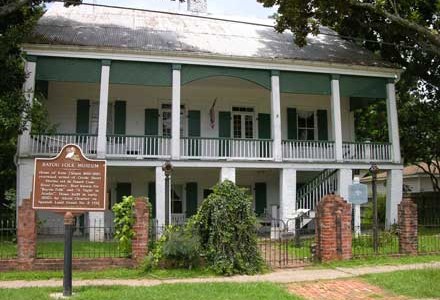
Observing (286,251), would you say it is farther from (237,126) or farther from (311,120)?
(311,120)

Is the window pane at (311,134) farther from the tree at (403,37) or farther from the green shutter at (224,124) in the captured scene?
the tree at (403,37)

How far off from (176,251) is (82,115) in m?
11.2

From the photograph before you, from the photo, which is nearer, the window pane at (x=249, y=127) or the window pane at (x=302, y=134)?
the window pane at (x=249, y=127)

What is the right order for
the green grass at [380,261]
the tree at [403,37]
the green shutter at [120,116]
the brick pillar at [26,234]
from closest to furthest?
the brick pillar at [26,234], the green grass at [380,261], the tree at [403,37], the green shutter at [120,116]

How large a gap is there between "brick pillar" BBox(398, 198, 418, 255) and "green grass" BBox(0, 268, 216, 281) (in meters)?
5.16

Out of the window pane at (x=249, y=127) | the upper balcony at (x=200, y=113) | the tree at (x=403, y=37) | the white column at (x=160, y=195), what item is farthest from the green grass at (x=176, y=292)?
the window pane at (x=249, y=127)

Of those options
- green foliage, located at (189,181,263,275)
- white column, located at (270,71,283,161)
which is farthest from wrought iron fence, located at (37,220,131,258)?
white column, located at (270,71,283,161)

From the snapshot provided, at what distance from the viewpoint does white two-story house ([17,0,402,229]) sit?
18422mm

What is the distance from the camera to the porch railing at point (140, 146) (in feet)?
62.3

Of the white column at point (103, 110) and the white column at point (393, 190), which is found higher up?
the white column at point (103, 110)

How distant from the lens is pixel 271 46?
71.2 ft

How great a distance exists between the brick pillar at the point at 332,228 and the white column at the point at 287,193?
665 centimetres

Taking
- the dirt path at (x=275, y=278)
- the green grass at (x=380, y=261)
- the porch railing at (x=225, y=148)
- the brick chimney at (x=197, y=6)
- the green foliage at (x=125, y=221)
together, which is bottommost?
the dirt path at (x=275, y=278)

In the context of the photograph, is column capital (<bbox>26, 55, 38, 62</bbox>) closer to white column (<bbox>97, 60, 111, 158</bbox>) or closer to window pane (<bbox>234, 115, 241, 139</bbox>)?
white column (<bbox>97, 60, 111, 158</bbox>)
